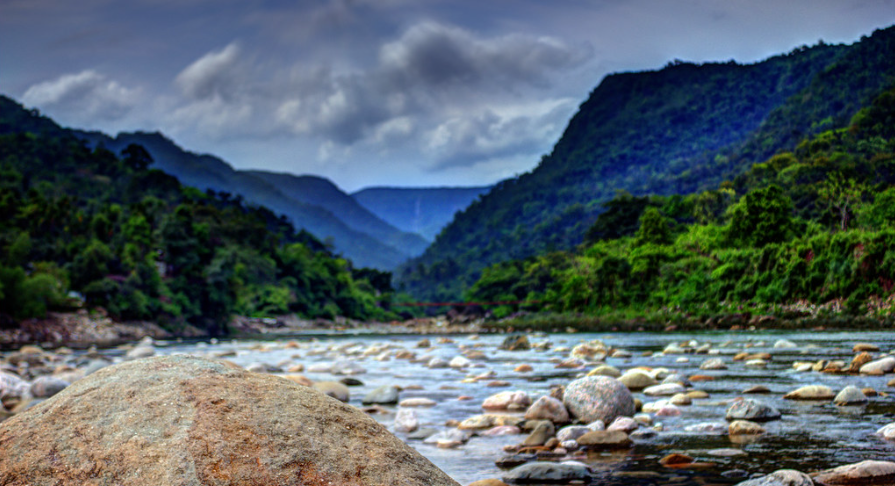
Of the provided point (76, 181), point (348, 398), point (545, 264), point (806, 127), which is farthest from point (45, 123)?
point (348, 398)

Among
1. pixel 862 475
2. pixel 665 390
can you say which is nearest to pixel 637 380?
pixel 665 390

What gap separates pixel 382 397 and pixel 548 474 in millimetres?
7138

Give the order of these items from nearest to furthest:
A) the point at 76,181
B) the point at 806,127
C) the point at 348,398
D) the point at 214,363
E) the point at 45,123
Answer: the point at 214,363 < the point at 348,398 < the point at 76,181 < the point at 806,127 < the point at 45,123

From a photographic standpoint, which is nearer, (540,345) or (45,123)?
(540,345)

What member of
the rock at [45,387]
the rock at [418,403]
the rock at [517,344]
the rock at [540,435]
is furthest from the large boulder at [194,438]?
the rock at [517,344]

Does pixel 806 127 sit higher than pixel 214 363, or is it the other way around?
pixel 806 127

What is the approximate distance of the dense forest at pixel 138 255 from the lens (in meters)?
67.1

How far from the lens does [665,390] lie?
12.2 m

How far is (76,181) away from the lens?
126750mm

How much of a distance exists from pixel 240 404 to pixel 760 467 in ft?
18.1

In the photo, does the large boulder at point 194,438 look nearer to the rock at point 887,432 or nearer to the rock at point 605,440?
Result: the rock at point 605,440

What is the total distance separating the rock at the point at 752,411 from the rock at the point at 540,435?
2716 millimetres

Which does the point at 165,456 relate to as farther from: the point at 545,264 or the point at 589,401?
the point at 545,264

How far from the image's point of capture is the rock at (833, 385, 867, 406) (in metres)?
9.92
